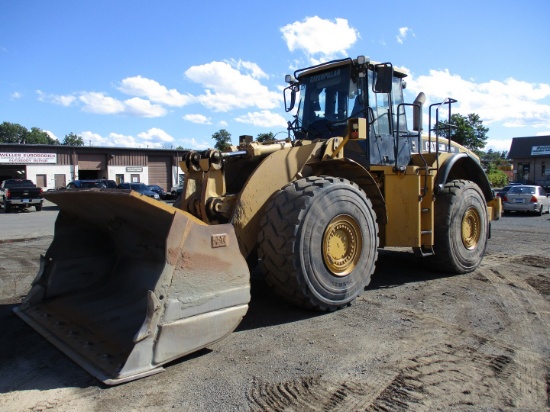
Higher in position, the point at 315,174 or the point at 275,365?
the point at 315,174

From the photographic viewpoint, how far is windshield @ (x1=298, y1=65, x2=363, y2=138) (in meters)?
6.15

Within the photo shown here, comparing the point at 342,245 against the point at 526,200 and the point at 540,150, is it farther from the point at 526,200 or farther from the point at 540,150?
the point at 540,150

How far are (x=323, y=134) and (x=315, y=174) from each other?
1.11 metres

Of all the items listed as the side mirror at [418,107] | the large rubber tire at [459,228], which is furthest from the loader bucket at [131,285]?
the side mirror at [418,107]

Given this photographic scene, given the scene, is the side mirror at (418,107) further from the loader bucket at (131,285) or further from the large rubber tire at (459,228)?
the loader bucket at (131,285)

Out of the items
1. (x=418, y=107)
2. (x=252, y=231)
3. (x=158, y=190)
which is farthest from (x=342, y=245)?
(x=158, y=190)

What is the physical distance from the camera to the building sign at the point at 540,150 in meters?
48.0

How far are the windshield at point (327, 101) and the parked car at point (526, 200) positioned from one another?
→ 17433 millimetres

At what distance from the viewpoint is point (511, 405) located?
120 inches

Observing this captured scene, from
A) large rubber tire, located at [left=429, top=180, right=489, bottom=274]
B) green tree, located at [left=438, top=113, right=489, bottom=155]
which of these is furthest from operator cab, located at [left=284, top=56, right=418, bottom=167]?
green tree, located at [left=438, top=113, right=489, bottom=155]

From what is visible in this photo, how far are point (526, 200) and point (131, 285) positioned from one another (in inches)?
795

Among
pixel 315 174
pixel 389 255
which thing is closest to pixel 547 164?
pixel 389 255

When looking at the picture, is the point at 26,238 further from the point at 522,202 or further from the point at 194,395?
the point at 522,202

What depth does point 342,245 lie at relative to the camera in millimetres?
5023
